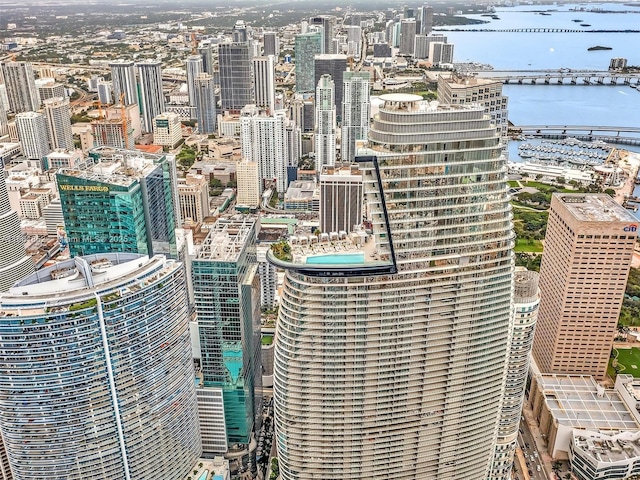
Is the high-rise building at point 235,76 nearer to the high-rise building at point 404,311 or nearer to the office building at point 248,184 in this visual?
the office building at point 248,184

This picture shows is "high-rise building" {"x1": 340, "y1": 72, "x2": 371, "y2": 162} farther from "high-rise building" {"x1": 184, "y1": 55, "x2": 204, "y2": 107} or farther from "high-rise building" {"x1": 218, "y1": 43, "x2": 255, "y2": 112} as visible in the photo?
"high-rise building" {"x1": 184, "y1": 55, "x2": 204, "y2": 107}

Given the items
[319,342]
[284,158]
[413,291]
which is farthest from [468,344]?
[284,158]

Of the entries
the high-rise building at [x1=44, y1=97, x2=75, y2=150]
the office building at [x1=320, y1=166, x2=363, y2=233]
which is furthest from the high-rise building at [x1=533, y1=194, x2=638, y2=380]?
the high-rise building at [x1=44, y1=97, x2=75, y2=150]

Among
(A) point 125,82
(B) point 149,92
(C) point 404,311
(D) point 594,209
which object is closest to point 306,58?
(B) point 149,92

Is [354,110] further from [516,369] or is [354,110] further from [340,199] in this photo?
[516,369]

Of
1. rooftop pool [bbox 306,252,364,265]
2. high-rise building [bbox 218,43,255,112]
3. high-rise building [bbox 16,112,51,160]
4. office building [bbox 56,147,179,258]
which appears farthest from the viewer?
high-rise building [bbox 218,43,255,112]

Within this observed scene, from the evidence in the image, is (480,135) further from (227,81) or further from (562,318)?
(227,81)

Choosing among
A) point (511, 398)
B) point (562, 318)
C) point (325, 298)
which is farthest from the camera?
point (562, 318)
